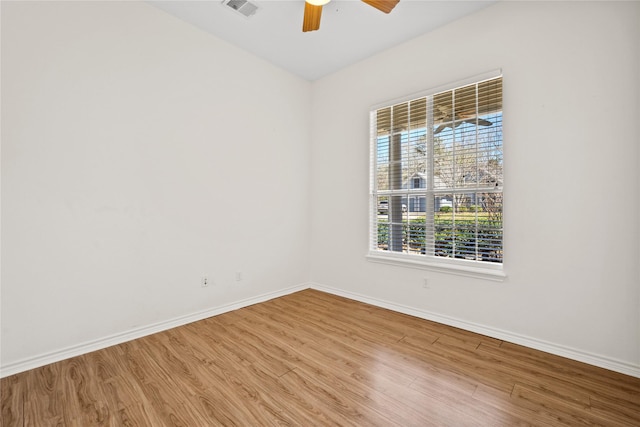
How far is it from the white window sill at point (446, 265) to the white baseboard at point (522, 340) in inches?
18.3

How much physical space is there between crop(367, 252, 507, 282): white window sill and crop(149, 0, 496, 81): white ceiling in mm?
2419

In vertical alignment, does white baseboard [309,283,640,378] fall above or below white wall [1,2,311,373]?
below

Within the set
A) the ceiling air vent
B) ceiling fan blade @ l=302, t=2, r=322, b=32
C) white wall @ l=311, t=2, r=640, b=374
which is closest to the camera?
white wall @ l=311, t=2, r=640, b=374

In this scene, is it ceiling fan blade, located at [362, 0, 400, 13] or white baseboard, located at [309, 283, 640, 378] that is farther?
ceiling fan blade, located at [362, 0, 400, 13]

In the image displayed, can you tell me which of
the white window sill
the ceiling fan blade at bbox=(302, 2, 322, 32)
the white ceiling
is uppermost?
the white ceiling

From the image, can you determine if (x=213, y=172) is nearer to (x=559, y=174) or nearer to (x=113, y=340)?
(x=113, y=340)

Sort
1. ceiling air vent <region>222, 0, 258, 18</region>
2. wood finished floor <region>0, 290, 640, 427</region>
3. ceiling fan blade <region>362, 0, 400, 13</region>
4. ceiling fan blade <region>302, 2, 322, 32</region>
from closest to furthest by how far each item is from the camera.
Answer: wood finished floor <region>0, 290, 640, 427</region> < ceiling fan blade <region>362, 0, 400, 13</region> < ceiling fan blade <region>302, 2, 322, 32</region> < ceiling air vent <region>222, 0, 258, 18</region>

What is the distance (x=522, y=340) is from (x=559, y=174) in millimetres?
Result: 1423

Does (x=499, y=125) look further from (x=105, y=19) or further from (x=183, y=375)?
(x=105, y=19)

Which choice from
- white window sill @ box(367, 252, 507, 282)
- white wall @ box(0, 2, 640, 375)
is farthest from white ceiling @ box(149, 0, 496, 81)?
white window sill @ box(367, 252, 507, 282)

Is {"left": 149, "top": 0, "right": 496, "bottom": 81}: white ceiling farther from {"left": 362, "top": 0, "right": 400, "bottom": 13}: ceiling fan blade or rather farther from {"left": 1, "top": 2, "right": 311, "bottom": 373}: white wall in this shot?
{"left": 362, "top": 0, "right": 400, "bottom": 13}: ceiling fan blade

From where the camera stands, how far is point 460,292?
9.36ft

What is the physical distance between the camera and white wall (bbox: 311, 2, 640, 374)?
208cm

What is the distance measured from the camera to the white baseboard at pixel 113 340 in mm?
2081
